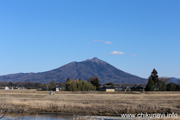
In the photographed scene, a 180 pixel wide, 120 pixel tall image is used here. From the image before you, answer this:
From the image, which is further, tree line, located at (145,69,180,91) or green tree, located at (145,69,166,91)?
green tree, located at (145,69,166,91)

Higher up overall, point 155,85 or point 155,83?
point 155,83

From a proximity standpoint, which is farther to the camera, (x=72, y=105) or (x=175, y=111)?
(x=72, y=105)

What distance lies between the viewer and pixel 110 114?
3881cm

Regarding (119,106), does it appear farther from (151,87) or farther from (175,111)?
(151,87)

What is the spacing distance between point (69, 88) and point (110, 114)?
75867mm

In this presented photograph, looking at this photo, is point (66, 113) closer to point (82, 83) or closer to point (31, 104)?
point (31, 104)

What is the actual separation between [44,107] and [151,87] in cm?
6777

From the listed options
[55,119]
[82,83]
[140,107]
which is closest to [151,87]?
[82,83]

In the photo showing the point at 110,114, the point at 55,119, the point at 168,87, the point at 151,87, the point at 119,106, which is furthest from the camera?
the point at 168,87

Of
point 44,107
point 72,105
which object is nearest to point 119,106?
point 72,105

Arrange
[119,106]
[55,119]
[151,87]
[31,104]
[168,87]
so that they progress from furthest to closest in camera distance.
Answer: [168,87] < [151,87] < [31,104] < [119,106] < [55,119]

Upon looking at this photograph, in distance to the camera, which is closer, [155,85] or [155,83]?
[155,85]

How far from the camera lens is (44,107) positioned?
4297cm

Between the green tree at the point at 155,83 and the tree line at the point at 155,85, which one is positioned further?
the green tree at the point at 155,83
